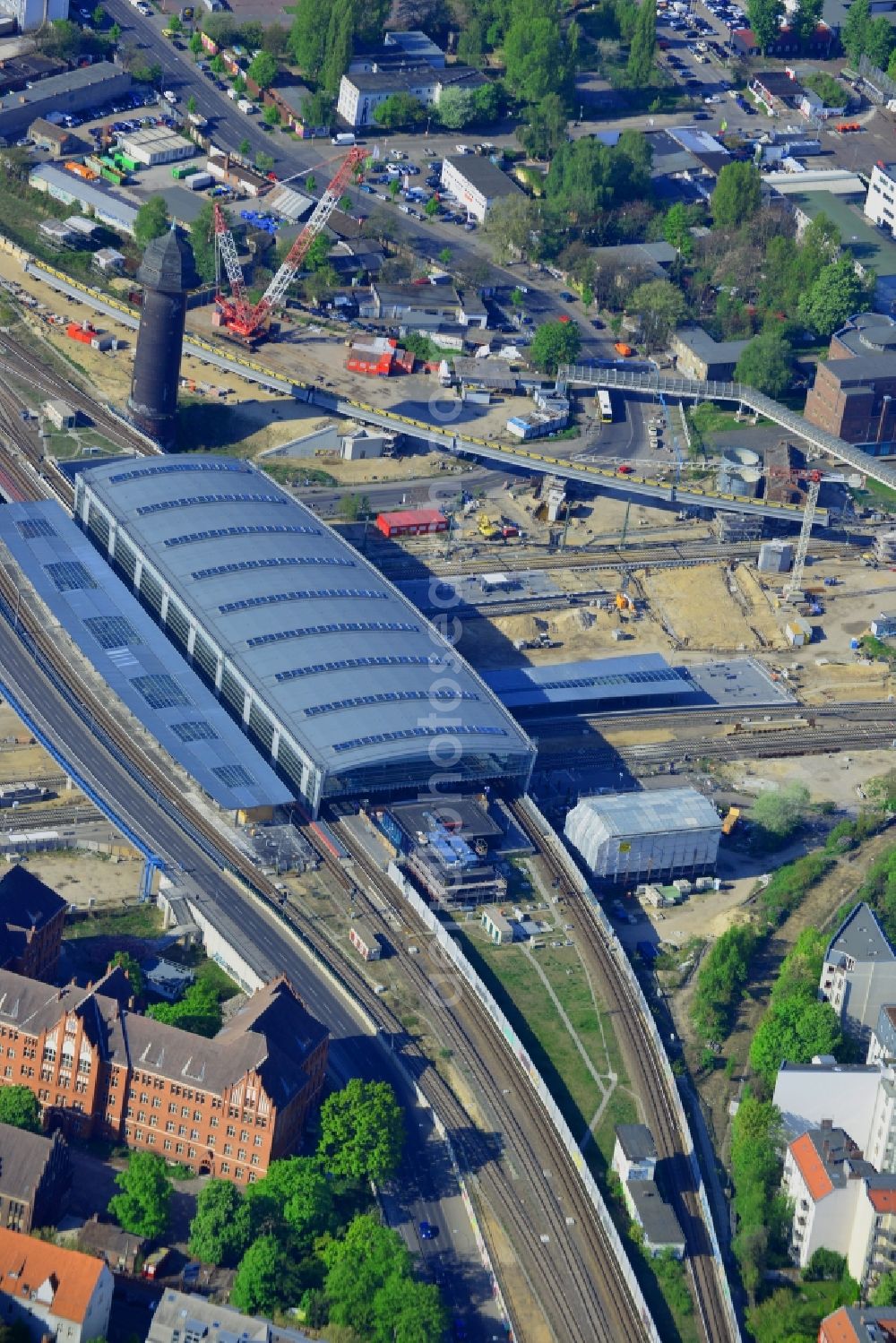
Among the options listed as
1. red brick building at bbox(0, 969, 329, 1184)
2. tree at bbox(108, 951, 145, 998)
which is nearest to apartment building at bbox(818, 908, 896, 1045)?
red brick building at bbox(0, 969, 329, 1184)

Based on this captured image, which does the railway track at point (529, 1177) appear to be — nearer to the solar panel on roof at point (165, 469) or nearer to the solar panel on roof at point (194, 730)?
the solar panel on roof at point (194, 730)

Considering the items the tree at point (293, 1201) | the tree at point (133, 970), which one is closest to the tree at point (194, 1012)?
the tree at point (133, 970)

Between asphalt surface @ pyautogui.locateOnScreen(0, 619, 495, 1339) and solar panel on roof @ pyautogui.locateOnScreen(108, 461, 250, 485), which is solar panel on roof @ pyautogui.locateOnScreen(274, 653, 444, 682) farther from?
solar panel on roof @ pyautogui.locateOnScreen(108, 461, 250, 485)

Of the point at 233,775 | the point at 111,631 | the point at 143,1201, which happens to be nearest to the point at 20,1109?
the point at 143,1201

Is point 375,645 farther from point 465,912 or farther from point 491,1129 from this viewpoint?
point 491,1129

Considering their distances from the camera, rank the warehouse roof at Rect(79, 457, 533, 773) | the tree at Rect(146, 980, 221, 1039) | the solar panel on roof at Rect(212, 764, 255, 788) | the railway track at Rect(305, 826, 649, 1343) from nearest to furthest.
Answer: the railway track at Rect(305, 826, 649, 1343)
the tree at Rect(146, 980, 221, 1039)
the solar panel on roof at Rect(212, 764, 255, 788)
the warehouse roof at Rect(79, 457, 533, 773)

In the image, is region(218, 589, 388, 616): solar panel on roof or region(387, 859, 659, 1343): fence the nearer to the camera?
region(387, 859, 659, 1343): fence
